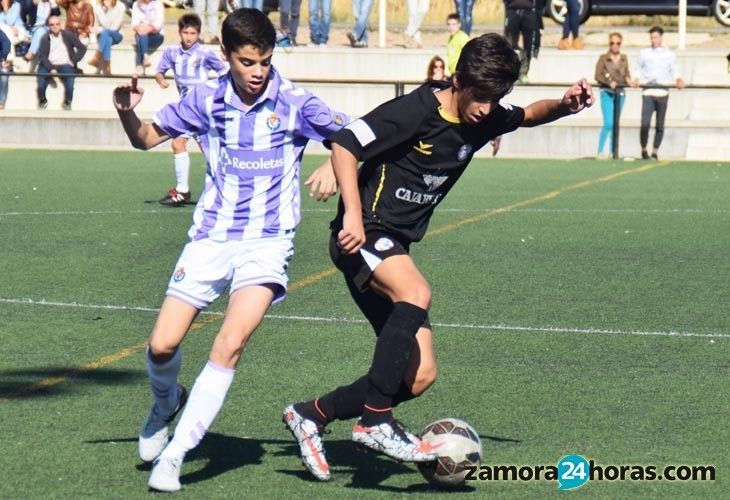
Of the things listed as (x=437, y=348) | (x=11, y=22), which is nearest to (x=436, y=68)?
(x=11, y=22)

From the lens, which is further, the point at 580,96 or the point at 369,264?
the point at 580,96

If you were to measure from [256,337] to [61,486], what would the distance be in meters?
3.33

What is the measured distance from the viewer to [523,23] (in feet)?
83.4

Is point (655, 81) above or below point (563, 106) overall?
below

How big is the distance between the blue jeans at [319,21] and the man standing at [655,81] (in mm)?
6040

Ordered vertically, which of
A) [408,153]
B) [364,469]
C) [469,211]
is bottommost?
[469,211]

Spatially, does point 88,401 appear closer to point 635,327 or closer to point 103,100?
point 635,327

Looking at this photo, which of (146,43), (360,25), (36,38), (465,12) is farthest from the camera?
(360,25)

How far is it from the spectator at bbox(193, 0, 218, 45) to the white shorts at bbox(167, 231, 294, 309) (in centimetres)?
2122

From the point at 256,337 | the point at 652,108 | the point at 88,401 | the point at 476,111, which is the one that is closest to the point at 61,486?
the point at 88,401

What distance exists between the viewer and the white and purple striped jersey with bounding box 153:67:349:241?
6008 millimetres

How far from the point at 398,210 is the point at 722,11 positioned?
82.8 feet

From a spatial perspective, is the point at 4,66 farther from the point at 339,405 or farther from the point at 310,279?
the point at 339,405

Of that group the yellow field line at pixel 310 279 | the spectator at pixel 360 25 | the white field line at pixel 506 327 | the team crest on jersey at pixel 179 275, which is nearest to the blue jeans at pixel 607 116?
the yellow field line at pixel 310 279
